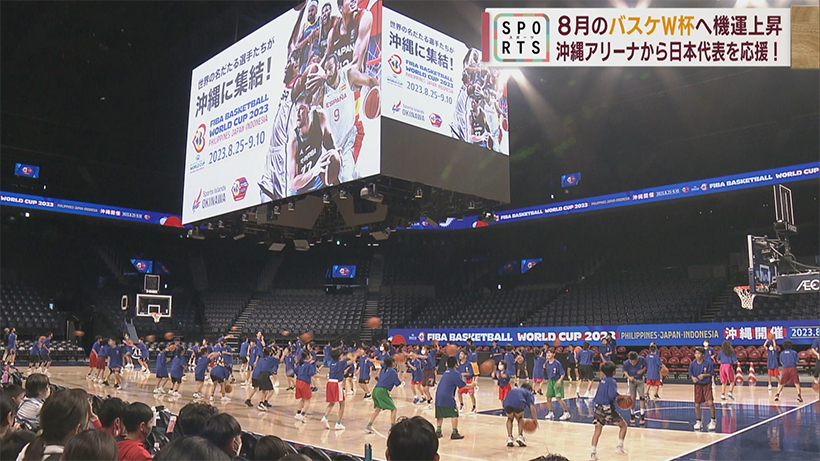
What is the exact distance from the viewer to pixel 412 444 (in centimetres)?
258

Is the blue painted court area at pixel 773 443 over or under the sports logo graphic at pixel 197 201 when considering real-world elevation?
under

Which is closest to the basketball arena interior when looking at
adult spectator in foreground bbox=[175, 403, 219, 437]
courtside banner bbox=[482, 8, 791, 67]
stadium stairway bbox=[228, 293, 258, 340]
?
stadium stairway bbox=[228, 293, 258, 340]

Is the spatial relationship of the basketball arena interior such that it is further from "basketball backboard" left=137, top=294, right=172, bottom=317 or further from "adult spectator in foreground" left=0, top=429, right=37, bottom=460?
"basketball backboard" left=137, top=294, right=172, bottom=317

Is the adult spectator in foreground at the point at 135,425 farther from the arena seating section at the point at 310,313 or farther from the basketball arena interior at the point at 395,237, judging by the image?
the arena seating section at the point at 310,313

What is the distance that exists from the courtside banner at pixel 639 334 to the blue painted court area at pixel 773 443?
851 centimetres

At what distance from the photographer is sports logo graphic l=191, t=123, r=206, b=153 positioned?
13570 millimetres

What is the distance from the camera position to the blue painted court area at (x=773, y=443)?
9.02m

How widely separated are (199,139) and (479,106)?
251 inches

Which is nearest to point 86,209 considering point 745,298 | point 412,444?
point 745,298

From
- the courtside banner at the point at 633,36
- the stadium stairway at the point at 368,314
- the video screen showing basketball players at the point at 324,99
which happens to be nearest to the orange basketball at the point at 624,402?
the video screen showing basketball players at the point at 324,99

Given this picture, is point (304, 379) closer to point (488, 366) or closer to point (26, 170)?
point (488, 366)

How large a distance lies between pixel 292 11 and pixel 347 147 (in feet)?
11.0

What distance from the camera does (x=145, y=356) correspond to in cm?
2398

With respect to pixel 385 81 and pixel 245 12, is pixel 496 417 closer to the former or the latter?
pixel 385 81
